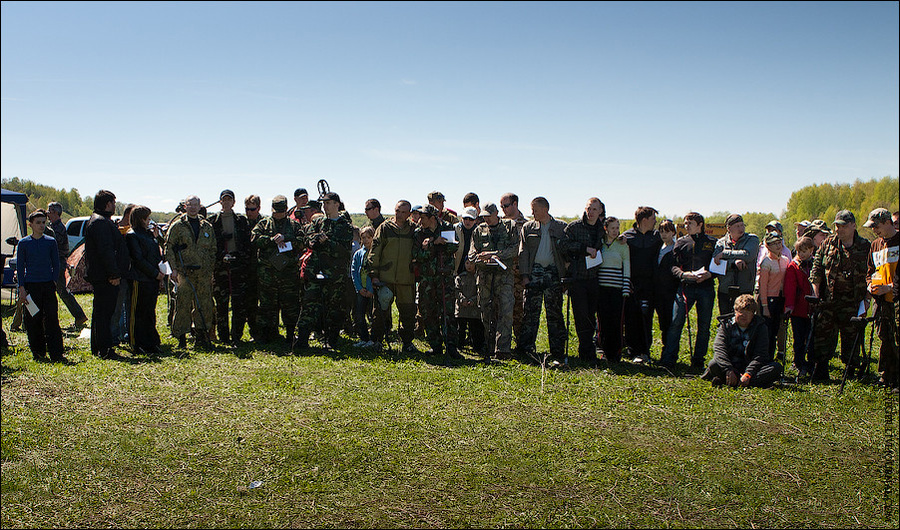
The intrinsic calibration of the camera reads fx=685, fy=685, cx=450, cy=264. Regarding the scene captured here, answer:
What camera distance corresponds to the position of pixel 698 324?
30.0ft

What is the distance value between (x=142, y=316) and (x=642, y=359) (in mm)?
6914

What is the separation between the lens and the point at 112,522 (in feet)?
14.2

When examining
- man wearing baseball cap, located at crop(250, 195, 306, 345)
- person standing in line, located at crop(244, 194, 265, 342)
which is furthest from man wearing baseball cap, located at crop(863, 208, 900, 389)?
person standing in line, located at crop(244, 194, 265, 342)

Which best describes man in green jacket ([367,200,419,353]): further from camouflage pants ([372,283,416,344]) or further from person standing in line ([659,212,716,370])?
person standing in line ([659,212,716,370])

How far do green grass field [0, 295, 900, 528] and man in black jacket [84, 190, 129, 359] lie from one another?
81 centimetres

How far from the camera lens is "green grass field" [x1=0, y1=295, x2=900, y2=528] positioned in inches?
178

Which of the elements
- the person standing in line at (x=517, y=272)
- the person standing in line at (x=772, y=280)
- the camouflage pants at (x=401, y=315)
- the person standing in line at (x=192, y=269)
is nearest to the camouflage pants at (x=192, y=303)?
the person standing in line at (x=192, y=269)

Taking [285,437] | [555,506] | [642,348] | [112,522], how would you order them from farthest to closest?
1. [642,348]
2. [285,437]
3. [555,506]
4. [112,522]

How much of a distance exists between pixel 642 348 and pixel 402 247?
3641 mm

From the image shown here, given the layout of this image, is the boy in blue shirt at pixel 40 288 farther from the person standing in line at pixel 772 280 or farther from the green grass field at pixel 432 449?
the person standing in line at pixel 772 280

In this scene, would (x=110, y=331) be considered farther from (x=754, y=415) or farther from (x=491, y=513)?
(x=754, y=415)

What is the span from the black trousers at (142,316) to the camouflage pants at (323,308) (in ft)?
6.60

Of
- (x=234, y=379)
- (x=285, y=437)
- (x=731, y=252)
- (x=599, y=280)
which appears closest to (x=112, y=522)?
(x=285, y=437)

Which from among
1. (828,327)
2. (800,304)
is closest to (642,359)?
(800,304)
